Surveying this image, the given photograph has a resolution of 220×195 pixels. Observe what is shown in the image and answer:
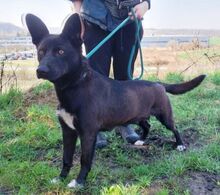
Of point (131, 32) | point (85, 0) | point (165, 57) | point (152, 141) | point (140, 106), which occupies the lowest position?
point (165, 57)

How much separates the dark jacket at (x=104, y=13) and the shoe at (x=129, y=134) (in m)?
1.28

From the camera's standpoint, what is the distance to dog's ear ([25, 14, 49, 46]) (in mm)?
3582

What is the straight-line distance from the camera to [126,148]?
15.7ft

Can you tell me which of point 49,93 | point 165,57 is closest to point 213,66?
point 165,57

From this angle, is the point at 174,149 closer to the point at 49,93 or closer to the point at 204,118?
the point at 204,118

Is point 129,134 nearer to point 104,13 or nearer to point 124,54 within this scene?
point 124,54

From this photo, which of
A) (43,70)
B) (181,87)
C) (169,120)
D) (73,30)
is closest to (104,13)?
(73,30)

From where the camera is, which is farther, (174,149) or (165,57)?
(165,57)

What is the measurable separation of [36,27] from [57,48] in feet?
1.14

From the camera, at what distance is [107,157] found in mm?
4570

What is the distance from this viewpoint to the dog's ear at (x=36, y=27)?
358 cm

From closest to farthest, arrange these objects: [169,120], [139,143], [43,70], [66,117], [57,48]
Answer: [43,70]
[57,48]
[66,117]
[169,120]
[139,143]

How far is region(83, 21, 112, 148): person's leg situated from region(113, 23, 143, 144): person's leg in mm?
103

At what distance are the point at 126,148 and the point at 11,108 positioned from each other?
2308mm
